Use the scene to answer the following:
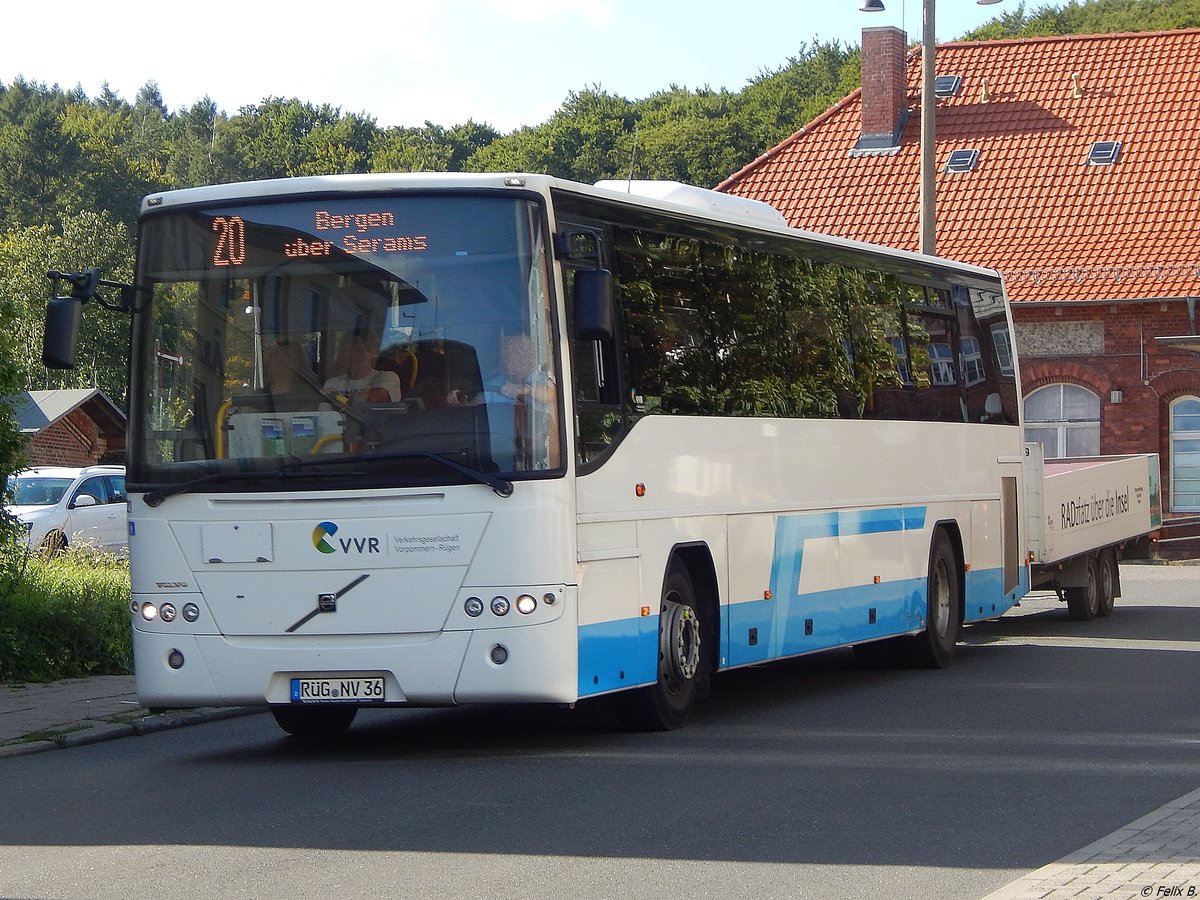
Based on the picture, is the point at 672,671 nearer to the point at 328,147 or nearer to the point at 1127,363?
the point at 1127,363

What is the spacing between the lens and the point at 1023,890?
22.5 feet

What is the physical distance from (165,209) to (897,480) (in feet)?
22.9

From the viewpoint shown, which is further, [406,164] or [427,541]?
[406,164]

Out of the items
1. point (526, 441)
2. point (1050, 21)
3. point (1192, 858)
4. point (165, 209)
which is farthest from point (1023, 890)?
point (1050, 21)

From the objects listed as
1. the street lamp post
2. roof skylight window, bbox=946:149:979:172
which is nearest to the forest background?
roof skylight window, bbox=946:149:979:172

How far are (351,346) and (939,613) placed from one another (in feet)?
25.3

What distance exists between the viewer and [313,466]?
10812mm

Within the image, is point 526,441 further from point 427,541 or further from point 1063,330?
point 1063,330

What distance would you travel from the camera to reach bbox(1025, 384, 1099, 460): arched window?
4106 centimetres

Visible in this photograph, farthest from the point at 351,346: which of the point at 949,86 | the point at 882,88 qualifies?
the point at 949,86

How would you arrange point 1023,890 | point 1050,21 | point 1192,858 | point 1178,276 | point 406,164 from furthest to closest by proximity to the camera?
point 406,164 → point 1050,21 → point 1178,276 → point 1192,858 → point 1023,890

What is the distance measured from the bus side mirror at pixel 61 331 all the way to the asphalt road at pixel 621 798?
239cm

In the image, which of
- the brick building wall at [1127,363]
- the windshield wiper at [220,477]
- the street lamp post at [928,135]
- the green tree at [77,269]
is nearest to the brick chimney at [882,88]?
the brick building wall at [1127,363]

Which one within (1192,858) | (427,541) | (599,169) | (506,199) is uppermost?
(599,169)
